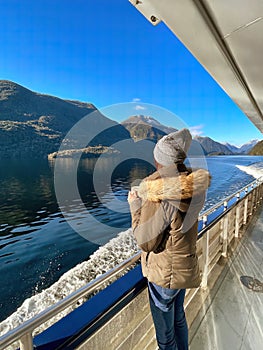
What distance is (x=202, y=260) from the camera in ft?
5.65

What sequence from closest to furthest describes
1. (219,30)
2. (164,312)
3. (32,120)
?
(164,312)
(219,30)
(32,120)

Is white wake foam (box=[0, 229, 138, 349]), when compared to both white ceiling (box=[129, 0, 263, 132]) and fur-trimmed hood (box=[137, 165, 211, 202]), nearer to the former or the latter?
fur-trimmed hood (box=[137, 165, 211, 202])

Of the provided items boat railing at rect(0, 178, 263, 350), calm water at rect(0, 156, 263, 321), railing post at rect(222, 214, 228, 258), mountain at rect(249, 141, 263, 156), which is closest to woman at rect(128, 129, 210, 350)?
boat railing at rect(0, 178, 263, 350)

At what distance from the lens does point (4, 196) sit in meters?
17.5

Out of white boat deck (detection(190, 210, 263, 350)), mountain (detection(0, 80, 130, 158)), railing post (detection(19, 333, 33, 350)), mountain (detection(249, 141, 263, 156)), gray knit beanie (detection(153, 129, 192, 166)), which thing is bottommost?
white boat deck (detection(190, 210, 263, 350))

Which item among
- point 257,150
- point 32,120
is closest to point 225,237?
point 257,150

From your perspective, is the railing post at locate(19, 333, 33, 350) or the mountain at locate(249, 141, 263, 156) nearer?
the railing post at locate(19, 333, 33, 350)

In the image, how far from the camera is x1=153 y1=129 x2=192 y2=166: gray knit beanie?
787 millimetres

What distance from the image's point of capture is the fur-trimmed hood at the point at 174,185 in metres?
0.72

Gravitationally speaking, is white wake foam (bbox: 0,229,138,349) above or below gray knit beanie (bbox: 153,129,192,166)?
below

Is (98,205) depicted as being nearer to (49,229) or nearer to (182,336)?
(49,229)

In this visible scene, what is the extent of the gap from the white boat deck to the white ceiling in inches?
68.0

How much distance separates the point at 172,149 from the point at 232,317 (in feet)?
4.53

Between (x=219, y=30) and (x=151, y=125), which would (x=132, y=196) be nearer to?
(x=219, y=30)
